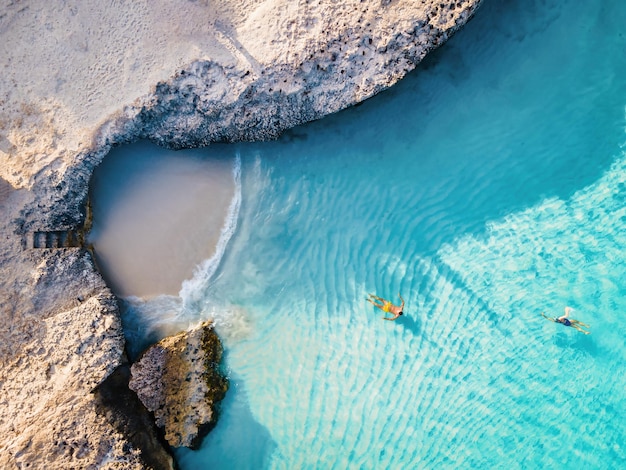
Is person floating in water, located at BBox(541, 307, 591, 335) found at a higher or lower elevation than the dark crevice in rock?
higher

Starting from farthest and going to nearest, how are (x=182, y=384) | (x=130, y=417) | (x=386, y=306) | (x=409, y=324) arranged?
(x=409, y=324)
(x=386, y=306)
(x=182, y=384)
(x=130, y=417)

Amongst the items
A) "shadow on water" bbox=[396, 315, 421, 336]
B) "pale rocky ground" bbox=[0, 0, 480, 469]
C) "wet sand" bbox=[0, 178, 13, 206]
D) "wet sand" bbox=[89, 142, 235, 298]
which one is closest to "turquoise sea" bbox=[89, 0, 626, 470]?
"shadow on water" bbox=[396, 315, 421, 336]

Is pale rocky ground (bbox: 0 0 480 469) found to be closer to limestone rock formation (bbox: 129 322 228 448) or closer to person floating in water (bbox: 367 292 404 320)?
limestone rock formation (bbox: 129 322 228 448)

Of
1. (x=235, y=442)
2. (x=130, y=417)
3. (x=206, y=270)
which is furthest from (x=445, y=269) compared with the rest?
(x=130, y=417)

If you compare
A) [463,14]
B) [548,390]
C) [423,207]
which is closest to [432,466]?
[548,390]

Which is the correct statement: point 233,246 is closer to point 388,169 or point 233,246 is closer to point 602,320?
point 388,169

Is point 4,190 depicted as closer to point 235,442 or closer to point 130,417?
point 130,417

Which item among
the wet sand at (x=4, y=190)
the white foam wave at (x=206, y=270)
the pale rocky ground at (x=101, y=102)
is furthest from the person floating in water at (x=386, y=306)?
the wet sand at (x=4, y=190)
